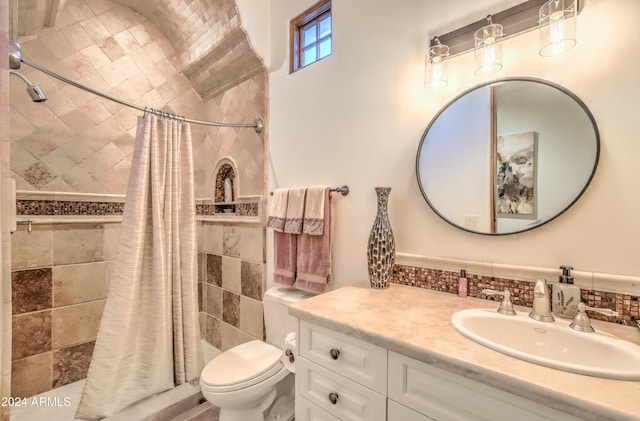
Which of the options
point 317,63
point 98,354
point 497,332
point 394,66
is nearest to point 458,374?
point 497,332

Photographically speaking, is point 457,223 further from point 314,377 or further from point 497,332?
point 314,377

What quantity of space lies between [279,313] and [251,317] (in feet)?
1.81

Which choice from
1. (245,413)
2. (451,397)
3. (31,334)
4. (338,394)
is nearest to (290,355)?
(338,394)

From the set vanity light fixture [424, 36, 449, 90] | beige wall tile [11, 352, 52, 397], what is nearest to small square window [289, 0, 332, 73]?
vanity light fixture [424, 36, 449, 90]

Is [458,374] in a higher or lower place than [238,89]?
lower

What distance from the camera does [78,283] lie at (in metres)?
1.93

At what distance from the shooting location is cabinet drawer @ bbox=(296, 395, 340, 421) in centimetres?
94

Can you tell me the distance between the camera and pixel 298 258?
1639mm

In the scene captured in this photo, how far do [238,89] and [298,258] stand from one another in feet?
5.11

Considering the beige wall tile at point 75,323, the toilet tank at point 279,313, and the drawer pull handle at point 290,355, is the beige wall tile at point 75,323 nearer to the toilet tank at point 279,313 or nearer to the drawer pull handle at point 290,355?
the toilet tank at point 279,313

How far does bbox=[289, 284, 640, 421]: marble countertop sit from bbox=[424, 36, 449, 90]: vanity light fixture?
3.08ft

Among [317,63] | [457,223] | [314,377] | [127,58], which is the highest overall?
[127,58]

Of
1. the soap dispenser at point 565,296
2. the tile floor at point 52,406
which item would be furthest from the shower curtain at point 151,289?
the soap dispenser at point 565,296

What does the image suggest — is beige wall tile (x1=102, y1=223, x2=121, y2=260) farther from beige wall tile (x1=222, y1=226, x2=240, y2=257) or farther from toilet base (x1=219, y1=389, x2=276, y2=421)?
toilet base (x1=219, y1=389, x2=276, y2=421)
